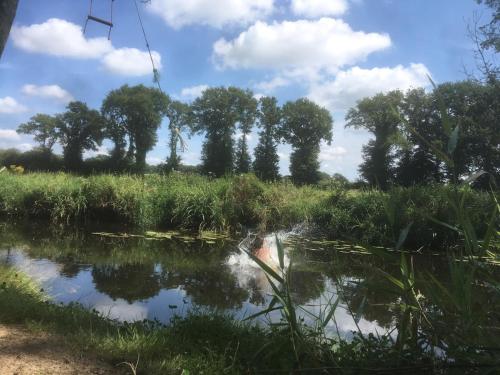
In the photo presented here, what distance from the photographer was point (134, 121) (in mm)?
47594

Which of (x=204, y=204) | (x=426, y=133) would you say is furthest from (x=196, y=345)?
(x=426, y=133)

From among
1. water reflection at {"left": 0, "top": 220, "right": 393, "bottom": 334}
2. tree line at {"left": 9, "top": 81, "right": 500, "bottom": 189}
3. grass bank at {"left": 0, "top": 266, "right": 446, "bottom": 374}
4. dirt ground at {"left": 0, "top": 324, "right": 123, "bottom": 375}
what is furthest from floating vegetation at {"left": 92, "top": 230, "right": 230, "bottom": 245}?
tree line at {"left": 9, "top": 81, "right": 500, "bottom": 189}

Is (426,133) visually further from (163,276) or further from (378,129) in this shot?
(163,276)

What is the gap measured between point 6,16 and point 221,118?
47625mm

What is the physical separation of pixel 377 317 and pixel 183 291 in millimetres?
3043

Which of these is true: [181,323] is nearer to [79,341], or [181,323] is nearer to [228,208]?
[79,341]

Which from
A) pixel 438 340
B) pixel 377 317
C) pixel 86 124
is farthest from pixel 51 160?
pixel 438 340

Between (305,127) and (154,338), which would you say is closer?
(154,338)

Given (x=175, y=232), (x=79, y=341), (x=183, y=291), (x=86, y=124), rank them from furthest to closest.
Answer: (x=86, y=124) < (x=175, y=232) < (x=183, y=291) < (x=79, y=341)

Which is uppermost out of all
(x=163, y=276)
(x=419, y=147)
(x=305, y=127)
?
(x=305, y=127)

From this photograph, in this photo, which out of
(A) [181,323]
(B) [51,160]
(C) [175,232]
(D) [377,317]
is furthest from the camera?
(B) [51,160]

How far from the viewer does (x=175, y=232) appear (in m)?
12.2

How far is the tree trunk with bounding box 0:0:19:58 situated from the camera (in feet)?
A: 11.0

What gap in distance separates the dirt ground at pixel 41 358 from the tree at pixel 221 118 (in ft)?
147
